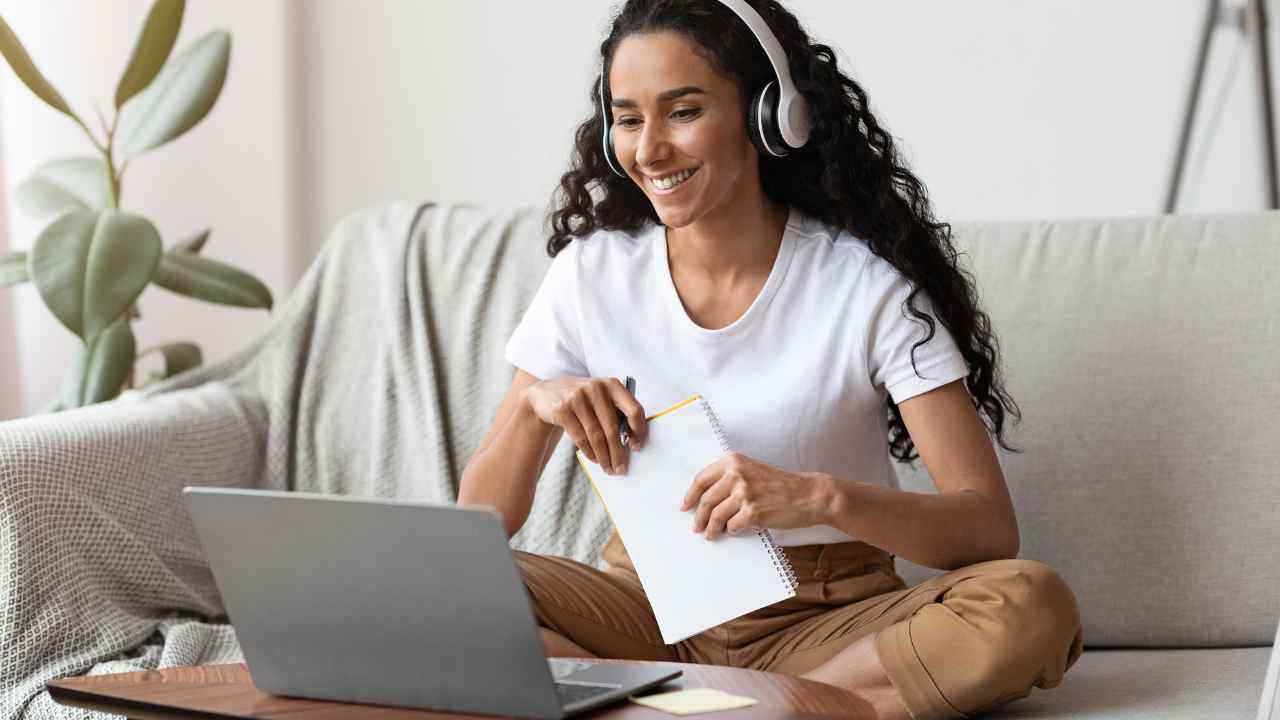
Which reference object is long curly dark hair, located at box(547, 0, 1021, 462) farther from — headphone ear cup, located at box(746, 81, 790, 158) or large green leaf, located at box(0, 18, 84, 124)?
large green leaf, located at box(0, 18, 84, 124)

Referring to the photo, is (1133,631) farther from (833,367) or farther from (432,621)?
(432,621)

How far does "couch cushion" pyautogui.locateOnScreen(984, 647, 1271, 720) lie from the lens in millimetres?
1263

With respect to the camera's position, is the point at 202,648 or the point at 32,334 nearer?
the point at 202,648

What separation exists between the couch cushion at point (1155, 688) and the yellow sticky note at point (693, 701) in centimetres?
44

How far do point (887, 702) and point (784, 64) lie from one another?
615 millimetres

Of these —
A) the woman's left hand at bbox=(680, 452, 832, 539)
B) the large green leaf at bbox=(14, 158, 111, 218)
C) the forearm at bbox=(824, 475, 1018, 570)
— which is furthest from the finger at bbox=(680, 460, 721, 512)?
the large green leaf at bbox=(14, 158, 111, 218)

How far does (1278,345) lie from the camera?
1600 millimetres

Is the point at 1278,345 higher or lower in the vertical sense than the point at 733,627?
higher

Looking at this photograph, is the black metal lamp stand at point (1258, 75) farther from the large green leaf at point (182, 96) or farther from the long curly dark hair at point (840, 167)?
the large green leaf at point (182, 96)

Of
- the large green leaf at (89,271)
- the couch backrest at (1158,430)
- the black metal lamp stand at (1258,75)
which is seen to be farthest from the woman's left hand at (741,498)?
the black metal lamp stand at (1258,75)

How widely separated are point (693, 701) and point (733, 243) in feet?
2.21

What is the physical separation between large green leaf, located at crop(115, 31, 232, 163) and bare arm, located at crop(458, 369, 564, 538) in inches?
34.5

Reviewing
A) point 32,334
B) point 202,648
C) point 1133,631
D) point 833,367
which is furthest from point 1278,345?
point 32,334

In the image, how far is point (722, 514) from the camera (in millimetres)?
1146
